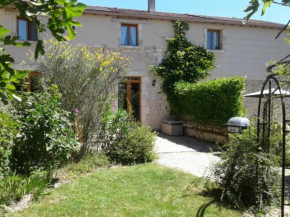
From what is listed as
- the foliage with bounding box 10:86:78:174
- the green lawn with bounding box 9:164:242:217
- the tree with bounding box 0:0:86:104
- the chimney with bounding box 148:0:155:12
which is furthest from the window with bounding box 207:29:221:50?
the tree with bounding box 0:0:86:104

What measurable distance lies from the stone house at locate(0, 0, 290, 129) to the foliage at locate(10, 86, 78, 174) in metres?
6.39

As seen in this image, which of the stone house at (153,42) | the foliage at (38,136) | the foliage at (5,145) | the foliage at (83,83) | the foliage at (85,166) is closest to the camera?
the foliage at (5,145)

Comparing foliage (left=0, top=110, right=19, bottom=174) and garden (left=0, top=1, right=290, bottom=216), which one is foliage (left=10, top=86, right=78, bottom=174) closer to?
garden (left=0, top=1, right=290, bottom=216)

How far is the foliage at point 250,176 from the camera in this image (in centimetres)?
430

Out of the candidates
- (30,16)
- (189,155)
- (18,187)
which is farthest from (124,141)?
(30,16)

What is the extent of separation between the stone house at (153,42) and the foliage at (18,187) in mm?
7349

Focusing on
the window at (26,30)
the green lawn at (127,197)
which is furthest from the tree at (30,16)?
the window at (26,30)

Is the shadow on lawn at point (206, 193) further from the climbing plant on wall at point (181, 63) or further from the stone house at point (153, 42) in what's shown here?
the climbing plant on wall at point (181, 63)

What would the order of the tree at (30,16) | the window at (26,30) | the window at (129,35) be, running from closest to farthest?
the tree at (30,16), the window at (26,30), the window at (129,35)

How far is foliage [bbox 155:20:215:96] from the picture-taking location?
13234 millimetres

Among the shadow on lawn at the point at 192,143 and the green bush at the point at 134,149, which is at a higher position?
the green bush at the point at 134,149

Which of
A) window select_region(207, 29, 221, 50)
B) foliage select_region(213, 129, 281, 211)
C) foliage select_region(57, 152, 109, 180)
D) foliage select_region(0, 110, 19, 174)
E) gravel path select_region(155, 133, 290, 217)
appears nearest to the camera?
foliage select_region(213, 129, 281, 211)

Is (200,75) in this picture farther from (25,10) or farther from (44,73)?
(25,10)

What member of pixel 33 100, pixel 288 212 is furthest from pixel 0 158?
pixel 288 212
